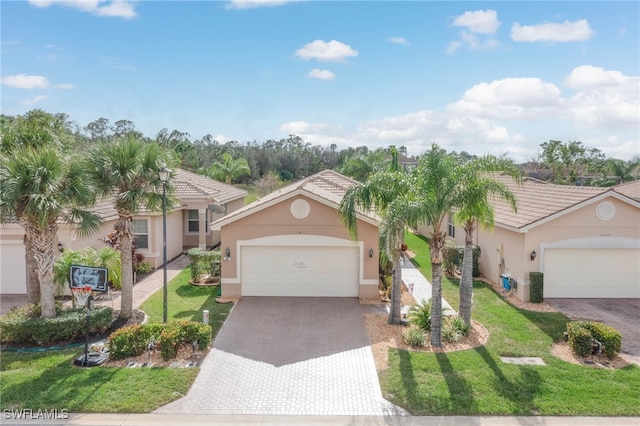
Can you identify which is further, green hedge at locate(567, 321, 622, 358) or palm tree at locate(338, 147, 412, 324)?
palm tree at locate(338, 147, 412, 324)

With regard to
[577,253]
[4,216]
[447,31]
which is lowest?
[577,253]

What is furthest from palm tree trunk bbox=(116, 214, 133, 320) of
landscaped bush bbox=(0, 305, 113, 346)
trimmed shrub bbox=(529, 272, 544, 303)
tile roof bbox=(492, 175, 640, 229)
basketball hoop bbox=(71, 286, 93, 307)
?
trimmed shrub bbox=(529, 272, 544, 303)

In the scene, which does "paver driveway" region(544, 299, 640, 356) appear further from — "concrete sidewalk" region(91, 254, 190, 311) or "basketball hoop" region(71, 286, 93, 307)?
"concrete sidewalk" region(91, 254, 190, 311)

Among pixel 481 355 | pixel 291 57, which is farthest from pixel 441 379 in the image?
pixel 291 57

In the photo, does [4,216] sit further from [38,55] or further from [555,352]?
[555,352]

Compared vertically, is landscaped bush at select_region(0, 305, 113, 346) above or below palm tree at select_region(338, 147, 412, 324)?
below

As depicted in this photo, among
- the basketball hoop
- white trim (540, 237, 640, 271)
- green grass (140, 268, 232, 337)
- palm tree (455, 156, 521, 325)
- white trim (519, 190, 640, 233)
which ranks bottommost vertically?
green grass (140, 268, 232, 337)
